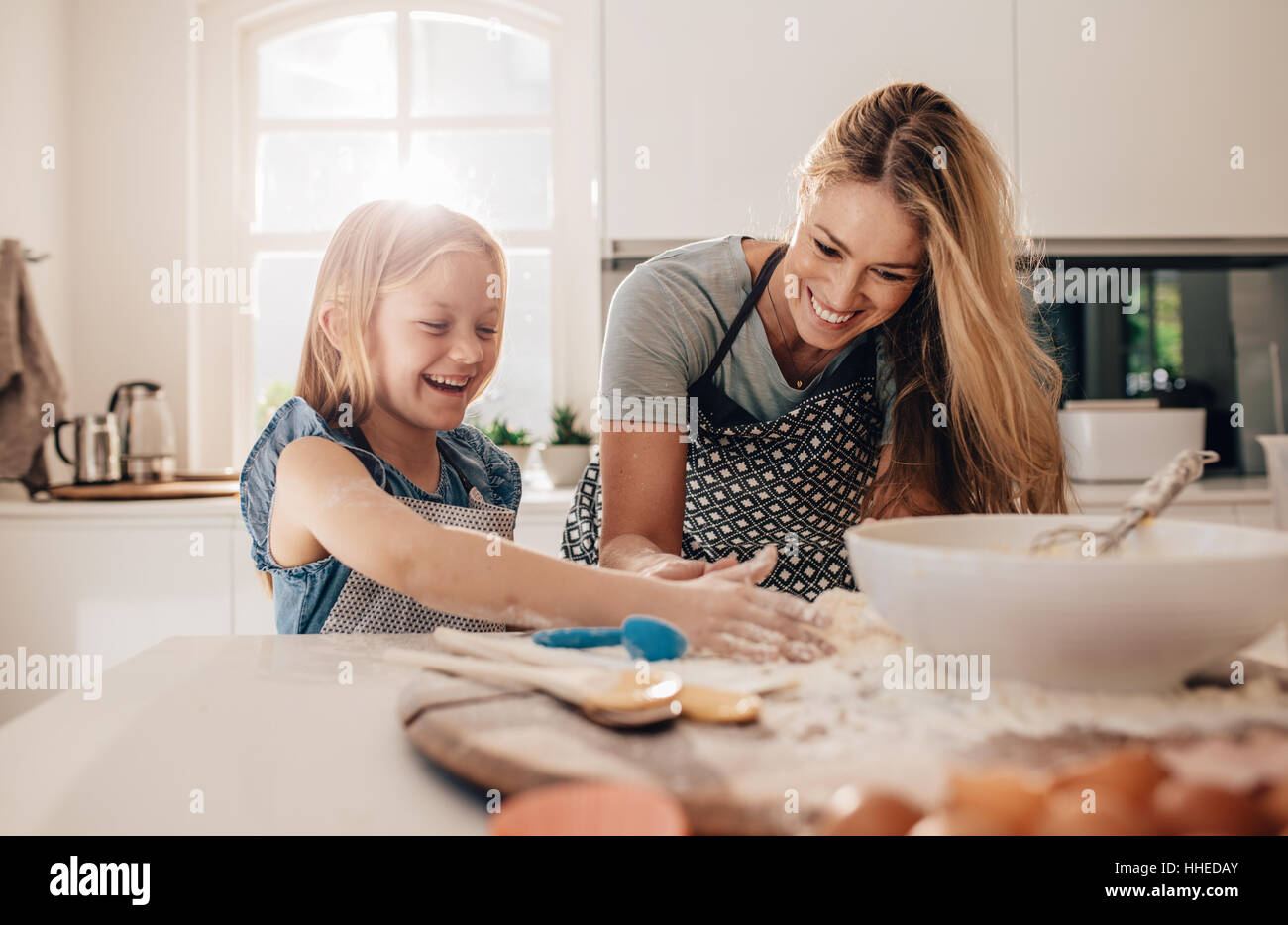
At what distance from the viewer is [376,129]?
2.58 metres

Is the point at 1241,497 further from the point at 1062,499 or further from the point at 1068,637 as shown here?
the point at 1068,637

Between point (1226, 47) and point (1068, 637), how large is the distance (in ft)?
7.84

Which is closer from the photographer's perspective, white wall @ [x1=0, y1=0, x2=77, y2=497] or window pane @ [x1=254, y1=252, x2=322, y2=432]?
white wall @ [x1=0, y1=0, x2=77, y2=497]

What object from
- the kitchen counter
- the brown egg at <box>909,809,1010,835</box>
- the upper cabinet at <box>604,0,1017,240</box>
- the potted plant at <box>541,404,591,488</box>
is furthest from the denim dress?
the upper cabinet at <box>604,0,1017,240</box>

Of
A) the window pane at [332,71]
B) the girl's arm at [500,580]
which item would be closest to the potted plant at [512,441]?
the window pane at [332,71]

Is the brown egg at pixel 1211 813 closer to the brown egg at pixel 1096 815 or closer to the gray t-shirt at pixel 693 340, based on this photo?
the brown egg at pixel 1096 815

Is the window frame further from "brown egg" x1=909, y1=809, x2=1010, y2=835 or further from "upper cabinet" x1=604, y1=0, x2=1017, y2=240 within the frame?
"brown egg" x1=909, y1=809, x2=1010, y2=835

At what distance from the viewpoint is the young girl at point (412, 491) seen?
2.24 ft

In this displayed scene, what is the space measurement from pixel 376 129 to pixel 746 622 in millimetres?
2389

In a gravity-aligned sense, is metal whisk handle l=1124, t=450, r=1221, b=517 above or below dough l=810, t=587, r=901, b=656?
above

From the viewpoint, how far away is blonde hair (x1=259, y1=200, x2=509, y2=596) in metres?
1.06

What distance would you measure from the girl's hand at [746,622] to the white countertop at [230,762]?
0.60 feet

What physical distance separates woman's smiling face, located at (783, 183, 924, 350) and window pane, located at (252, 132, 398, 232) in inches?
74.5
